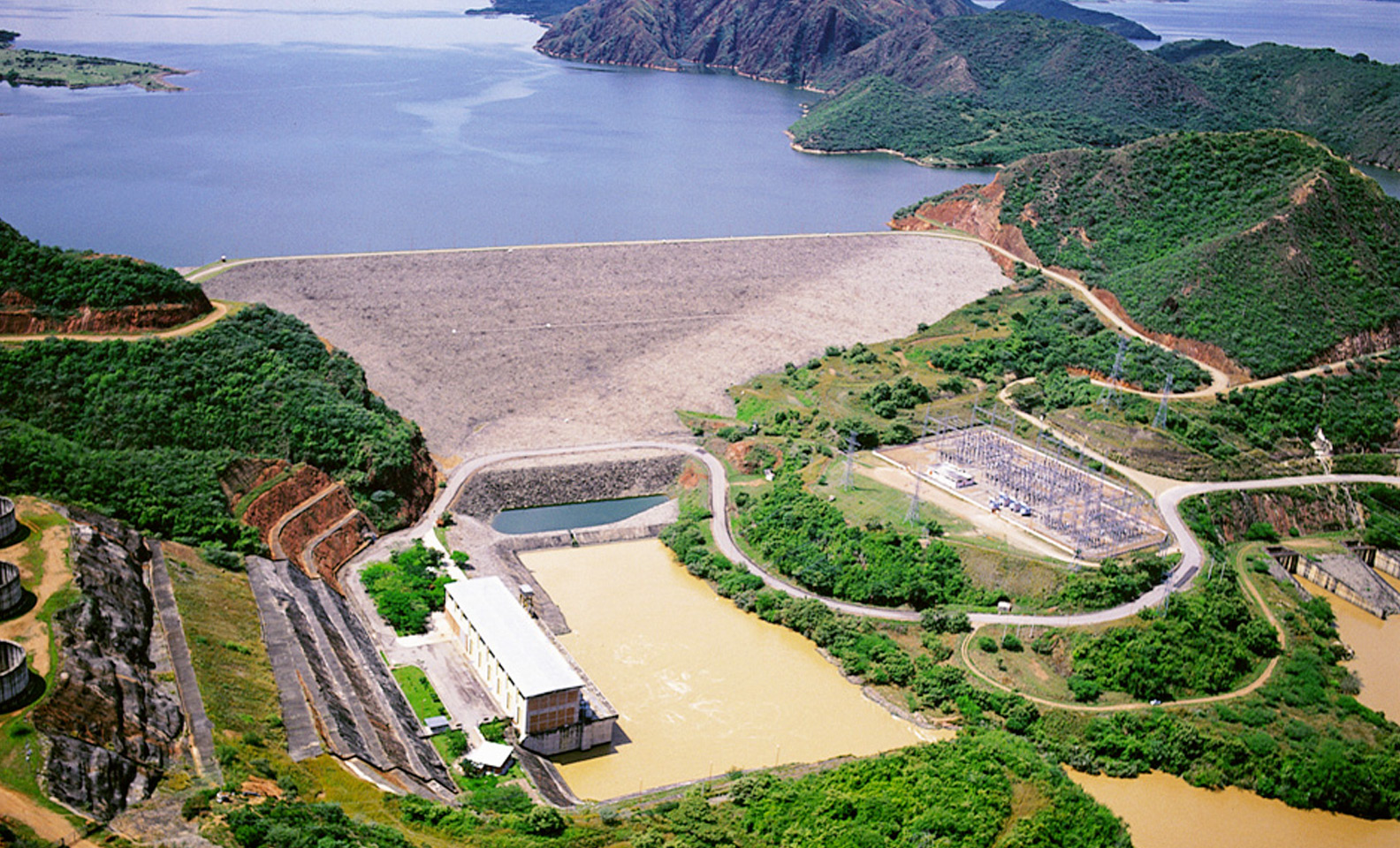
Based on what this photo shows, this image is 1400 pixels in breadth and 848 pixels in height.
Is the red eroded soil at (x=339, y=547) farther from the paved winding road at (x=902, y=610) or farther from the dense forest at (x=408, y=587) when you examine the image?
the paved winding road at (x=902, y=610)

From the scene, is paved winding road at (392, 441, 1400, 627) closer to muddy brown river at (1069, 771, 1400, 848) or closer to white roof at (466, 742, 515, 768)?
muddy brown river at (1069, 771, 1400, 848)

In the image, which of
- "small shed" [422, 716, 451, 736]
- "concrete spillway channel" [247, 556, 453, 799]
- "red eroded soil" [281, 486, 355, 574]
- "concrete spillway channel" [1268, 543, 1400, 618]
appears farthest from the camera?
"concrete spillway channel" [1268, 543, 1400, 618]

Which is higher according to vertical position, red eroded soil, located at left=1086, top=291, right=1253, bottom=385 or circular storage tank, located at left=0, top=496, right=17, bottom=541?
red eroded soil, located at left=1086, top=291, right=1253, bottom=385

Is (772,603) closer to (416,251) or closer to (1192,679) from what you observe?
(1192,679)

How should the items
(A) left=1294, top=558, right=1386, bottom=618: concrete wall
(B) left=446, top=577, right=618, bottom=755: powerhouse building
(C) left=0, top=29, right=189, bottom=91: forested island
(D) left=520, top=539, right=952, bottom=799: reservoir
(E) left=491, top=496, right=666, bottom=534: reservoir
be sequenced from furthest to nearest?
(C) left=0, top=29, right=189, bottom=91: forested island
(E) left=491, top=496, right=666, bottom=534: reservoir
(A) left=1294, top=558, right=1386, bottom=618: concrete wall
(D) left=520, top=539, right=952, bottom=799: reservoir
(B) left=446, top=577, right=618, bottom=755: powerhouse building

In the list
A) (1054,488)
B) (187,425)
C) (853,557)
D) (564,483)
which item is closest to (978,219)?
(1054,488)

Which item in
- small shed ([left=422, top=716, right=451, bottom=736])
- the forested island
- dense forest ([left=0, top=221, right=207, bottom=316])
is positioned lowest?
small shed ([left=422, top=716, right=451, bottom=736])

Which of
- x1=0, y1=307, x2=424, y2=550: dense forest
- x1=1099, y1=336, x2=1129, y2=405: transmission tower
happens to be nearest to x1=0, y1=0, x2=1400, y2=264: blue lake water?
x1=0, y1=307, x2=424, y2=550: dense forest
